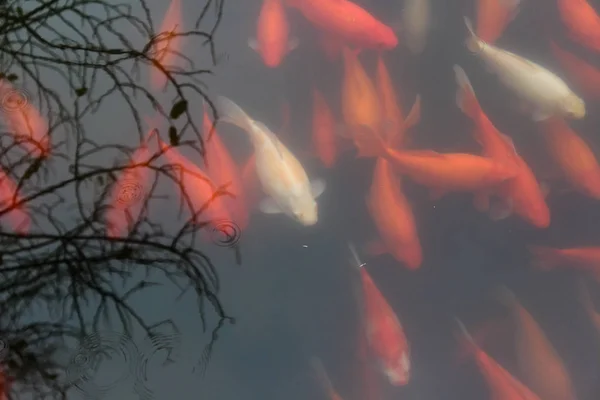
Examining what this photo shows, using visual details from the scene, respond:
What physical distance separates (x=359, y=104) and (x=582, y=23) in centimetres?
68

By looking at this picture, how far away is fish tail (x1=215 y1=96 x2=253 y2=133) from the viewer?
5.01 feet

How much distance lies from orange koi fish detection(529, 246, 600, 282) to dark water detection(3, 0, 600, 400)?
2cm

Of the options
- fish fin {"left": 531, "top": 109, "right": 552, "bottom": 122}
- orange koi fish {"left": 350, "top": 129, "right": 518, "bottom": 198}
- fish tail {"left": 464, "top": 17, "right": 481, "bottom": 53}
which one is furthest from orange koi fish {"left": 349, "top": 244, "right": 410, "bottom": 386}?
fish tail {"left": 464, "top": 17, "right": 481, "bottom": 53}

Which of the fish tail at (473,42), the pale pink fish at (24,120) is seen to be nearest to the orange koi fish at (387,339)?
the fish tail at (473,42)

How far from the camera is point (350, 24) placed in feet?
5.45

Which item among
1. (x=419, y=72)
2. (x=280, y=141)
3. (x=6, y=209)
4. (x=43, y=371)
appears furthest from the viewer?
(x=419, y=72)

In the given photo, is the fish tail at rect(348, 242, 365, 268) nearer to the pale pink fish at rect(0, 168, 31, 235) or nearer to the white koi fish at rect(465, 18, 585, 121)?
the white koi fish at rect(465, 18, 585, 121)

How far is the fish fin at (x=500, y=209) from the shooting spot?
1493 mm

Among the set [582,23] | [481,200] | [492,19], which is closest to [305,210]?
[481,200]

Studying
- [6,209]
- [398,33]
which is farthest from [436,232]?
[6,209]

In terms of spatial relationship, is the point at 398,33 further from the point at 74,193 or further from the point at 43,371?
the point at 43,371

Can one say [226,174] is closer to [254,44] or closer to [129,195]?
[129,195]

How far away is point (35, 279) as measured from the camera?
4.47 ft

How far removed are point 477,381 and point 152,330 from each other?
73 centimetres
